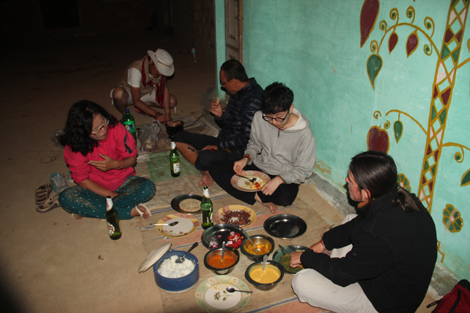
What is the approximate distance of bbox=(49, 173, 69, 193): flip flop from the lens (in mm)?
4098

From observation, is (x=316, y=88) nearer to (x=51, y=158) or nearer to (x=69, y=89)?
(x=51, y=158)

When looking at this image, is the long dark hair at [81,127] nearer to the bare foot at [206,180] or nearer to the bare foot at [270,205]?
the bare foot at [206,180]

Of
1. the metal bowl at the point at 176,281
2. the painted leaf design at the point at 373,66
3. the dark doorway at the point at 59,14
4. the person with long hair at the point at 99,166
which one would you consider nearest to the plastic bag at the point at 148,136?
the person with long hair at the point at 99,166

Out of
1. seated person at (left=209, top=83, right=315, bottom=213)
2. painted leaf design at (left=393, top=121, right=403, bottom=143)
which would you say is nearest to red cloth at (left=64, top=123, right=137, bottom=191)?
seated person at (left=209, top=83, right=315, bottom=213)

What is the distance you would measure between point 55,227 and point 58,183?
26.8 inches

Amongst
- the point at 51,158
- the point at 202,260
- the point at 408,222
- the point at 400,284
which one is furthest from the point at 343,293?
the point at 51,158

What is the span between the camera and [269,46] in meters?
4.79

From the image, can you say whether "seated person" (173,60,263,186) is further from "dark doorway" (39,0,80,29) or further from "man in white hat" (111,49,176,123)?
"dark doorway" (39,0,80,29)

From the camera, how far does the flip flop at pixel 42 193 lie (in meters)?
3.95

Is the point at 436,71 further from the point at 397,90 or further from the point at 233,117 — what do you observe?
the point at 233,117

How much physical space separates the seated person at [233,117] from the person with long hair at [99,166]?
76 centimetres

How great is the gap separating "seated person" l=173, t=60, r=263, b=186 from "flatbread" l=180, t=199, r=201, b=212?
1.35 feet

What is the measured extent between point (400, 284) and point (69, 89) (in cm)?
757

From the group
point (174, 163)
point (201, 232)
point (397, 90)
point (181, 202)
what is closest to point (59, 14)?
point (174, 163)
